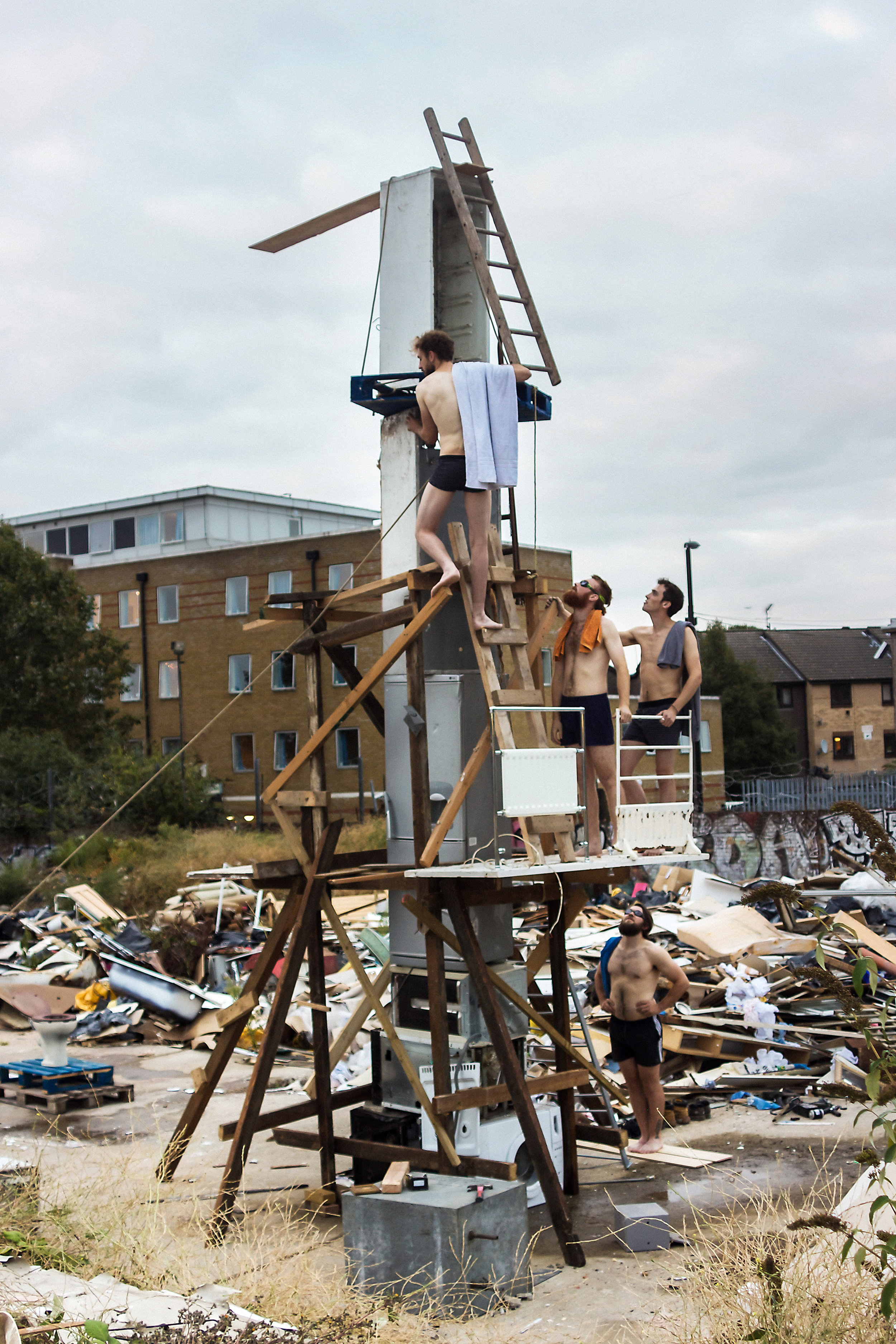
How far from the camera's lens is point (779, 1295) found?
219 inches

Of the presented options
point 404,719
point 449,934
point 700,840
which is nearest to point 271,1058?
point 449,934

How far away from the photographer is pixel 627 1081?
10.8 m

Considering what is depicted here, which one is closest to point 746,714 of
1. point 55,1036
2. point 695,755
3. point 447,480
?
point 695,755

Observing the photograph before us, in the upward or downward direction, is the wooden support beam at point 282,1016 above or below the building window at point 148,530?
below

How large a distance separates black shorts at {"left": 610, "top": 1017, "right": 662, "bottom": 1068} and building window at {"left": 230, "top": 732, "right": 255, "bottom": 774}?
31971 mm

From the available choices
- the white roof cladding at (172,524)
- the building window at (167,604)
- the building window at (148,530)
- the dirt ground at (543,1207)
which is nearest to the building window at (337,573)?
the building window at (167,604)

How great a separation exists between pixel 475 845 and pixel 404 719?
1.21 metres

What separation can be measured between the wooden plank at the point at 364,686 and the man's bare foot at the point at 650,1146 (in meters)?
4.21

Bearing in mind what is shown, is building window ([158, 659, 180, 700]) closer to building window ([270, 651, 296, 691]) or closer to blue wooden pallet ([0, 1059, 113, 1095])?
building window ([270, 651, 296, 691])

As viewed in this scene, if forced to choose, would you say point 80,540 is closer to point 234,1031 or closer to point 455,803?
point 234,1031

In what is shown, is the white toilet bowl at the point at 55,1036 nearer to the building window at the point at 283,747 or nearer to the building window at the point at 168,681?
the building window at the point at 283,747

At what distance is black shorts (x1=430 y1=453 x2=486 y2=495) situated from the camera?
360 inches

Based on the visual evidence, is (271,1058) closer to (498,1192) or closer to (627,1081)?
(498,1192)

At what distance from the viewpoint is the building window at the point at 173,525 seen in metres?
51.8
